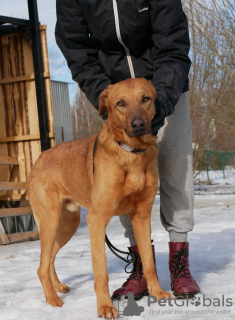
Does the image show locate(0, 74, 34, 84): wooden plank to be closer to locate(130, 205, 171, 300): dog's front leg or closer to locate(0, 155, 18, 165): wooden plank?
locate(0, 155, 18, 165): wooden plank

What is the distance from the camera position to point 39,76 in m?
7.55

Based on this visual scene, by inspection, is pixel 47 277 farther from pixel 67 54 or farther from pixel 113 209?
pixel 67 54

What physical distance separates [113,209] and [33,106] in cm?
548

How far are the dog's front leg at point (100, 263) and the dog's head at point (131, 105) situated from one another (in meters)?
0.60

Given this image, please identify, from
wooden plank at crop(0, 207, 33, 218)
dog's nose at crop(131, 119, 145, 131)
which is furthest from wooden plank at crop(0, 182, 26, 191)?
dog's nose at crop(131, 119, 145, 131)

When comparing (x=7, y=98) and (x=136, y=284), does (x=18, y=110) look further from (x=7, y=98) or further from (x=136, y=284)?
(x=136, y=284)

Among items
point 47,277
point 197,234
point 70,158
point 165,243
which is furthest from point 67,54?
point 197,234

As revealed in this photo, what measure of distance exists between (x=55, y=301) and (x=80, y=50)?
1874 millimetres

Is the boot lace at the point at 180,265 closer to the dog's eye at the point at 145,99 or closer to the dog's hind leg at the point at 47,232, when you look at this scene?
the dog's hind leg at the point at 47,232

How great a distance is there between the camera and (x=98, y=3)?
332cm

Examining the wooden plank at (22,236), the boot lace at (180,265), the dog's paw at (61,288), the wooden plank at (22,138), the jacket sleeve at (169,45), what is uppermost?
the jacket sleeve at (169,45)

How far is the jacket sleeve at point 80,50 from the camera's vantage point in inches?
134

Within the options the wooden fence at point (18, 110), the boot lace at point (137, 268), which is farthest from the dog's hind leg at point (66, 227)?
the wooden fence at point (18, 110)

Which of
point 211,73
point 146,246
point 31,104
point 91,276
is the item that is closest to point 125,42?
point 146,246
